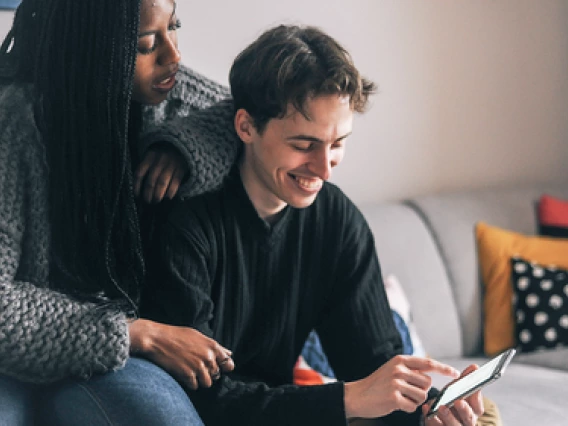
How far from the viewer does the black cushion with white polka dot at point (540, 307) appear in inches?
92.5

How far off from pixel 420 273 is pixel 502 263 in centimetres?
26

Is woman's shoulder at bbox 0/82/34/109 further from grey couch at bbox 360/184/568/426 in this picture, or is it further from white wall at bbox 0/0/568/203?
grey couch at bbox 360/184/568/426

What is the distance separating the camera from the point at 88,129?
1.34 m

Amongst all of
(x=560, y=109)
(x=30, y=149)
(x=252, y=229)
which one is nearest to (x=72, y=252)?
(x=30, y=149)

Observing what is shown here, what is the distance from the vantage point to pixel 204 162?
1.36 metres

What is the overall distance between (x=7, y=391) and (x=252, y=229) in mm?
480

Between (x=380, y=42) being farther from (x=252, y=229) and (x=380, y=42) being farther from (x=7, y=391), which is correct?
(x=7, y=391)

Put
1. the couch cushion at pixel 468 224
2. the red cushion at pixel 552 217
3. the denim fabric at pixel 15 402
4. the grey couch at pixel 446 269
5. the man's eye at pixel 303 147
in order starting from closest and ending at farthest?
the denim fabric at pixel 15 402 → the man's eye at pixel 303 147 → the grey couch at pixel 446 269 → the couch cushion at pixel 468 224 → the red cushion at pixel 552 217

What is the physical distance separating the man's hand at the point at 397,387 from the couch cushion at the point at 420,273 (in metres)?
1.05

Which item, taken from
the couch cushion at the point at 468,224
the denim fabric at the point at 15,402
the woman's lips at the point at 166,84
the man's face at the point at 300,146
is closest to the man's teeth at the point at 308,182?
the man's face at the point at 300,146

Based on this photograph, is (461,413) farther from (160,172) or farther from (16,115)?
(16,115)

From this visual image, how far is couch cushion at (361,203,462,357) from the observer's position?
2.36 metres

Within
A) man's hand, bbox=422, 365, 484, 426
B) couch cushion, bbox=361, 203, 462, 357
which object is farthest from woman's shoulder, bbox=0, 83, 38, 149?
couch cushion, bbox=361, 203, 462, 357

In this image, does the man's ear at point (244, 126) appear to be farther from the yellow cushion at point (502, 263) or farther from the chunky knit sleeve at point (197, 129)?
the yellow cushion at point (502, 263)
